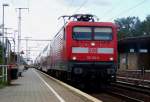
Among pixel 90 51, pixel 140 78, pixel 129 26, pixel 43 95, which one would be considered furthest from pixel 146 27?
pixel 43 95

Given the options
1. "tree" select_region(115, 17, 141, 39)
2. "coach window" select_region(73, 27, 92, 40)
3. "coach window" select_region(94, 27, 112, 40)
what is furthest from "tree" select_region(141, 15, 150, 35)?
"coach window" select_region(73, 27, 92, 40)

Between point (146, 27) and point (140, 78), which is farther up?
point (146, 27)

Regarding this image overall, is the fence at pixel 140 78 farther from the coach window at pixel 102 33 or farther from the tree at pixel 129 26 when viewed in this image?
the tree at pixel 129 26

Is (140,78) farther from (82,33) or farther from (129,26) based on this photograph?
(129,26)

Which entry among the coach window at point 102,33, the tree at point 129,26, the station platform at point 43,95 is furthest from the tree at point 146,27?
the station platform at point 43,95

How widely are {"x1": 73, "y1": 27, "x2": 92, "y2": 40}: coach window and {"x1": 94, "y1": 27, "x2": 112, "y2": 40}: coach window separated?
0.32 m

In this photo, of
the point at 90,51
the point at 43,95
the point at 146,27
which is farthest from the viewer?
the point at 146,27

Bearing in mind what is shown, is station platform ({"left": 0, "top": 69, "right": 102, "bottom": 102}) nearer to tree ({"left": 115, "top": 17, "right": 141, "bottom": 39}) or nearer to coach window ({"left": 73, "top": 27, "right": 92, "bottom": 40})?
coach window ({"left": 73, "top": 27, "right": 92, "bottom": 40})

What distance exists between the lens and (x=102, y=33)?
84.4ft

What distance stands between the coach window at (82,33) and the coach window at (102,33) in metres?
0.32

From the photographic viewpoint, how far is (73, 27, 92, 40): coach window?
2567 cm

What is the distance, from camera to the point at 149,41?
2109 inches

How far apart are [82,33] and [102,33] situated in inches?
41.4

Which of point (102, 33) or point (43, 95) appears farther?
point (102, 33)
